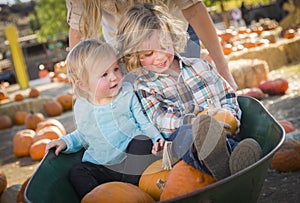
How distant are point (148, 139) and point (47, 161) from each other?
17.2 inches

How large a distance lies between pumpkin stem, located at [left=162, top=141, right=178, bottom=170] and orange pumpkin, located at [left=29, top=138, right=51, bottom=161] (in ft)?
10.8

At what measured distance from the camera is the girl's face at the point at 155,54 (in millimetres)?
2223

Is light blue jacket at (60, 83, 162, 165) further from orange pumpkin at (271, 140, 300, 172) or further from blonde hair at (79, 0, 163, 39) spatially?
orange pumpkin at (271, 140, 300, 172)

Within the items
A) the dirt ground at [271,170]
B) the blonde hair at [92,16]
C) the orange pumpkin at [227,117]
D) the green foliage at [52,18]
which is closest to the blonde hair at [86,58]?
the blonde hair at [92,16]

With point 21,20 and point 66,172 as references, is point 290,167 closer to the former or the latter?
point 66,172

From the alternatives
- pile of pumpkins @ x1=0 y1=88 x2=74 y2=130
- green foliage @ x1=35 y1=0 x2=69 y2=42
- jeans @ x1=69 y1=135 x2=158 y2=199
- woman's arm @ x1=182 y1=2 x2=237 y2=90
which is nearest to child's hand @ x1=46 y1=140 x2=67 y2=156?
jeans @ x1=69 y1=135 x2=158 y2=199

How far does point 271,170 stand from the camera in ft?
10.7

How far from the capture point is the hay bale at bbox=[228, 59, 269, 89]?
268 inches

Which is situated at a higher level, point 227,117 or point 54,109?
point 227,117

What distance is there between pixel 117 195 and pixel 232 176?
19.6 inches

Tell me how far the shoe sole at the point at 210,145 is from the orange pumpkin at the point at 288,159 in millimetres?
1523

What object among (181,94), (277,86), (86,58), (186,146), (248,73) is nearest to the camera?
(186,146)

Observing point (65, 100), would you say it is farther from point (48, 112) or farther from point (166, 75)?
point (166, 75)

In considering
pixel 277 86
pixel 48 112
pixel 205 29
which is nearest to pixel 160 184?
pixel 205 29
